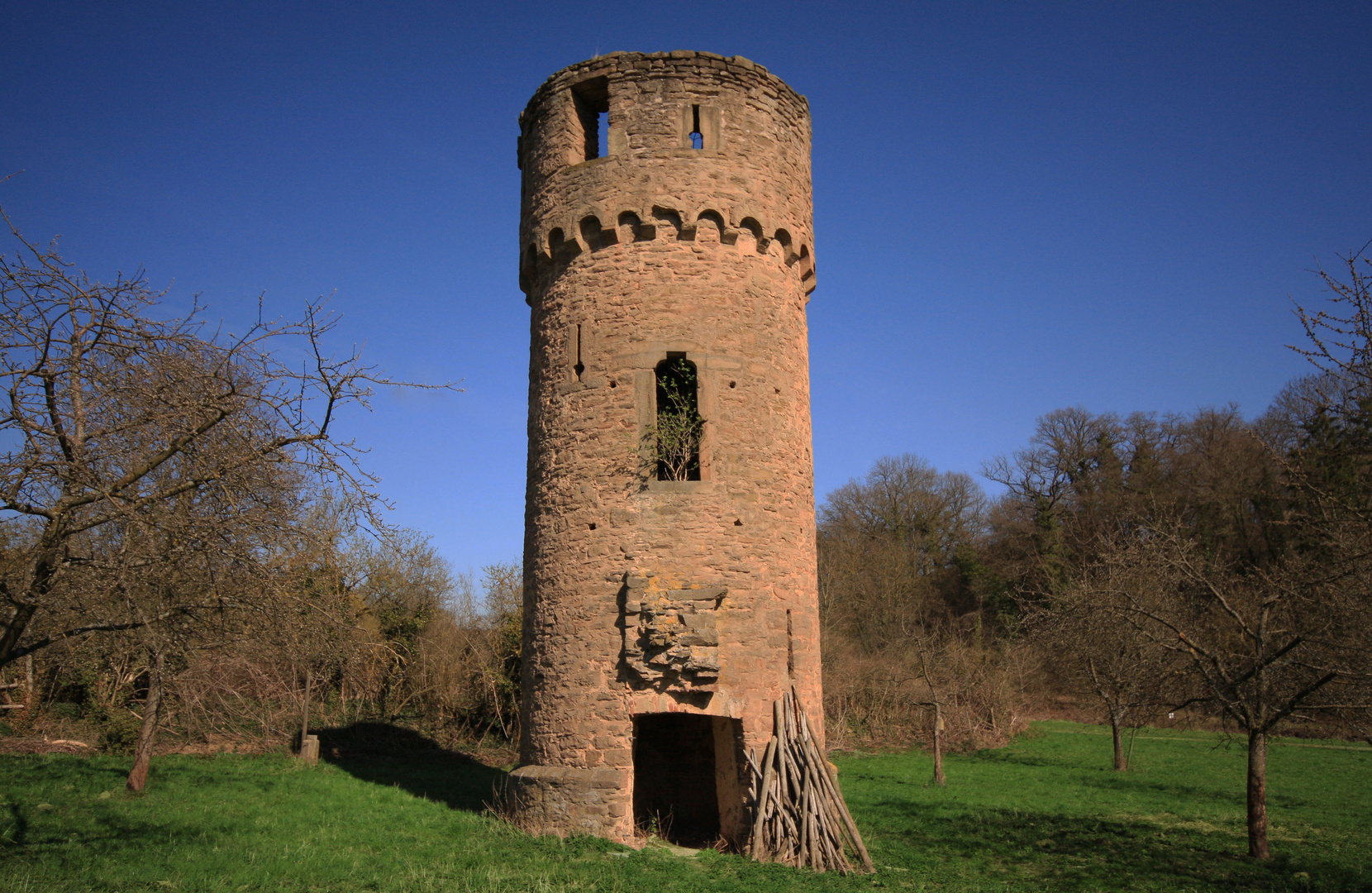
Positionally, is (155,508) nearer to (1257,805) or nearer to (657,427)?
(657,427)

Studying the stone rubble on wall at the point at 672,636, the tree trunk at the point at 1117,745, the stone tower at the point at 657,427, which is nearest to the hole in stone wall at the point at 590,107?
the stone tower at the point at 657,427

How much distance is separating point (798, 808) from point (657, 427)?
4.72m

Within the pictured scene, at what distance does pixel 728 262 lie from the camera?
11.0 meters

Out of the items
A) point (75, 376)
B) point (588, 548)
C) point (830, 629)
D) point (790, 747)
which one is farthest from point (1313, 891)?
point (830, 629)

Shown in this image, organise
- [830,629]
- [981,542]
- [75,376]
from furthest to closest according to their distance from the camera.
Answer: [981,542] → [830,629] → [75,376]

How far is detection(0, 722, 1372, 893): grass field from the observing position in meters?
8.01

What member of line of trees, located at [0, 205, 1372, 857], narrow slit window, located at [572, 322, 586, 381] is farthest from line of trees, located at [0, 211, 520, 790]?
narrow slit window, located at [572, 322, 586, 381]

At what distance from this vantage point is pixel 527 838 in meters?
9.44

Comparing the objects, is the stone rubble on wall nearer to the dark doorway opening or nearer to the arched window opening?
the arched window opening

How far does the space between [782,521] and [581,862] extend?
460cm

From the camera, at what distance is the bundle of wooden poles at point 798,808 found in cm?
880

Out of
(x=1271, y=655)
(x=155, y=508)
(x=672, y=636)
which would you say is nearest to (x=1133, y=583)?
(x=1271, y=655)

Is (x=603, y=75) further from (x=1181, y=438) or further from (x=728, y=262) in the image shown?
(x=1181, y=438)

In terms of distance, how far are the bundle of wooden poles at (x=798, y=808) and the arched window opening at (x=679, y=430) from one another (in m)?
3.22
